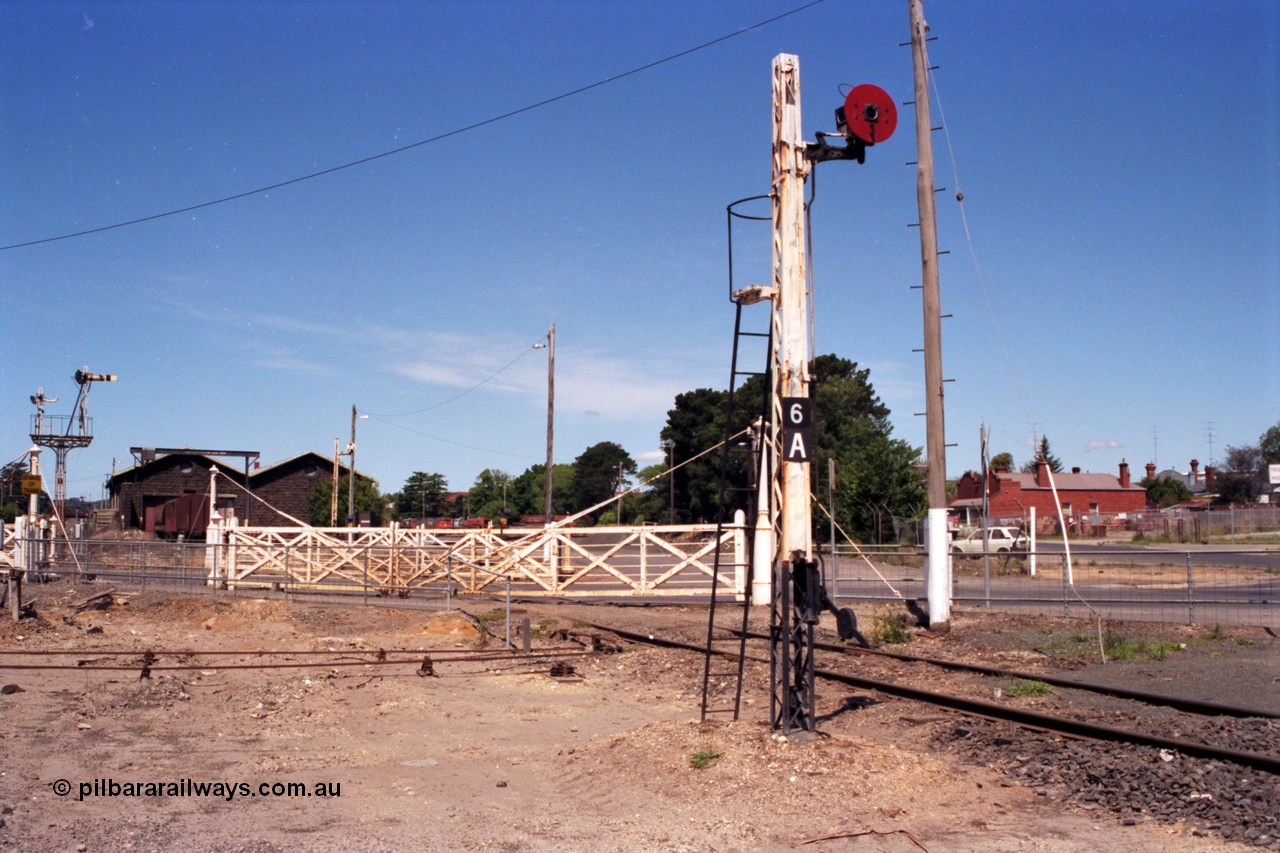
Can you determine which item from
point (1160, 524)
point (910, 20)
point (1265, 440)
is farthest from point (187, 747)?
point (1265, 440)

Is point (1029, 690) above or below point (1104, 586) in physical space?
below

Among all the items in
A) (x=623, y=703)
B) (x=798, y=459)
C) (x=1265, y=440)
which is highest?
(x=1265, y=440)

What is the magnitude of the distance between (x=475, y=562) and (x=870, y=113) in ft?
56.3

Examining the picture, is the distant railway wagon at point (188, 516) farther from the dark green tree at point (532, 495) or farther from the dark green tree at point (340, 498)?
the dark green tree at point (532, 495)

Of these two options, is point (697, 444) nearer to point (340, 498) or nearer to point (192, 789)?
point (340, 498)

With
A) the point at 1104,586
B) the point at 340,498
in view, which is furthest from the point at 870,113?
the point at 340,498

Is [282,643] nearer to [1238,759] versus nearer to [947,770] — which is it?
[947,770]

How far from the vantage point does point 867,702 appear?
424 inches

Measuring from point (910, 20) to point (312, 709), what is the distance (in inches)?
547

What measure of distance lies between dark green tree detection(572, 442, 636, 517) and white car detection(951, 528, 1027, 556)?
226 ft

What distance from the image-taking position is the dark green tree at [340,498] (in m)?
59.9

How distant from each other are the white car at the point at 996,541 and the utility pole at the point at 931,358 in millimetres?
20541

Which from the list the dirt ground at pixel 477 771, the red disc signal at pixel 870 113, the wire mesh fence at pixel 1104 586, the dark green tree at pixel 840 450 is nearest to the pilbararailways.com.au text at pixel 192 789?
the dirt ground at pixel 477 771

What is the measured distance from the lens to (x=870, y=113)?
8.55 meters
